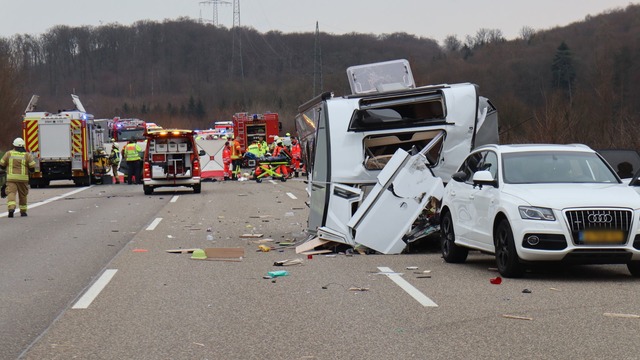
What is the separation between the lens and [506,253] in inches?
441

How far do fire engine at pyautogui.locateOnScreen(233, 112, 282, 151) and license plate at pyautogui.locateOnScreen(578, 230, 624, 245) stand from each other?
4920cm

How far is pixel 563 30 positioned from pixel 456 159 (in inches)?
2909

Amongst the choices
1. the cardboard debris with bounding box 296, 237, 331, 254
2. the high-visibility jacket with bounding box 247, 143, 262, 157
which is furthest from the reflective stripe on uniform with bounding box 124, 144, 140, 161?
the cardboard debris with bounding box 296, 237, 331, 254

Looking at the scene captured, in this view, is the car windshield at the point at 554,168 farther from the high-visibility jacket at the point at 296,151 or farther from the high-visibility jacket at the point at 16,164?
the high-visibility jacket at the point at 296,151

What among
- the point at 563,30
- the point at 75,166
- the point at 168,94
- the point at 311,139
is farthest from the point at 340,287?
the point at 168,94

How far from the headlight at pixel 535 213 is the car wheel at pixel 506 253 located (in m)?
0.27

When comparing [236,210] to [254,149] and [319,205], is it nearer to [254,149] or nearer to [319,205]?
[319,205]

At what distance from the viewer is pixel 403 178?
14.0 meters

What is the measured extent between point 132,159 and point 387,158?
84.4 ft

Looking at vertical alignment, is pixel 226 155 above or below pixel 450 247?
below

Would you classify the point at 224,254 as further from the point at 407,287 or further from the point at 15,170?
the point at 15,170

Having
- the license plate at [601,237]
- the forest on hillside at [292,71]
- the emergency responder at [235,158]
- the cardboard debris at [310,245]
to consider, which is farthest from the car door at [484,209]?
the emergency responder at [235,158]

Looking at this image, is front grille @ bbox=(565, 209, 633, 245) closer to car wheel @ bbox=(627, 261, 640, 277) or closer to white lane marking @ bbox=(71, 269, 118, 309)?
car wheel @ bbox=(627, 261, 640, 277)

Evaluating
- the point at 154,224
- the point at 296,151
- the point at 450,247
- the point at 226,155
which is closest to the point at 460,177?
the point at 450,247
